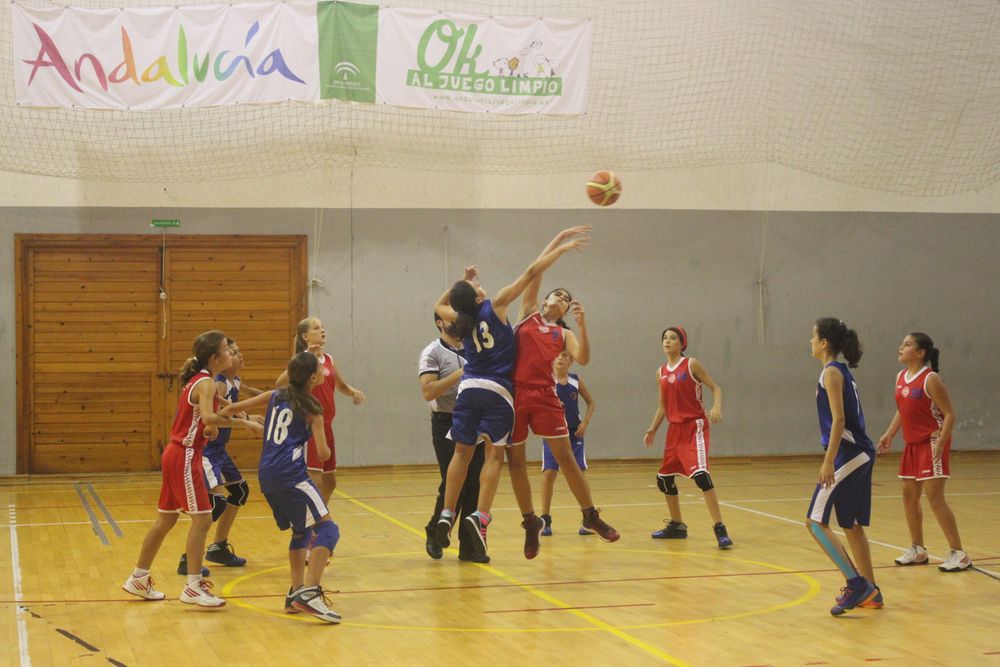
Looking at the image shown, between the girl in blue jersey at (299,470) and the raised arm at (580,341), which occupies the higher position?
the raised arm at (580,341)

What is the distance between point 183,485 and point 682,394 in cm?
432

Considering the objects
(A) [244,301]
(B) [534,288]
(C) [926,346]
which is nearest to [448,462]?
(B) [534,288]

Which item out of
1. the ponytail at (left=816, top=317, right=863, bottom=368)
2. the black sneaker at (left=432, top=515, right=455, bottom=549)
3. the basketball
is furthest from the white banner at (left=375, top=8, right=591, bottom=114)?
the ponytail at (left=816, top=317, right=863, bottom=368)

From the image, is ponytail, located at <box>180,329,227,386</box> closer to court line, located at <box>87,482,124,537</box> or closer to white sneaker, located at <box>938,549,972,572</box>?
court line, located at <box>87,482,124,537</box>

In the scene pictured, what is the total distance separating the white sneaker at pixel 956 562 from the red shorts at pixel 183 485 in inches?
198

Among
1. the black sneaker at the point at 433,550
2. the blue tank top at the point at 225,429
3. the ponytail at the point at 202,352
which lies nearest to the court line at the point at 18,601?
the blue tank top at the point at 225,429

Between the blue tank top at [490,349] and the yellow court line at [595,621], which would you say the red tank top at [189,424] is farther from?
the yellow court line at [595,621]

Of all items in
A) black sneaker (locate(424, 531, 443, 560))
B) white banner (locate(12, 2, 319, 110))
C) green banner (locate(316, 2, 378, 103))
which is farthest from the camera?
green banner (locate(316, 2, 378, 103))

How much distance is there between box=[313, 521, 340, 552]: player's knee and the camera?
6348 millimetres

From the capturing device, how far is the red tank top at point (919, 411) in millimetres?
8055

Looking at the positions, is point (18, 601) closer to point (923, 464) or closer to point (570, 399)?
point (570, 399)

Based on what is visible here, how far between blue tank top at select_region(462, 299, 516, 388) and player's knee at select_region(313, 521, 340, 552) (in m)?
1.62

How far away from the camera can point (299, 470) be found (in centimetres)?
632

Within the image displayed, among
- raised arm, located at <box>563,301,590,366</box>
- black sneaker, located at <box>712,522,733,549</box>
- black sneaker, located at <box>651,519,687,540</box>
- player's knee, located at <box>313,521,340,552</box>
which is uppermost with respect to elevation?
raised arm, located at <box>563,301,590,366</box>
